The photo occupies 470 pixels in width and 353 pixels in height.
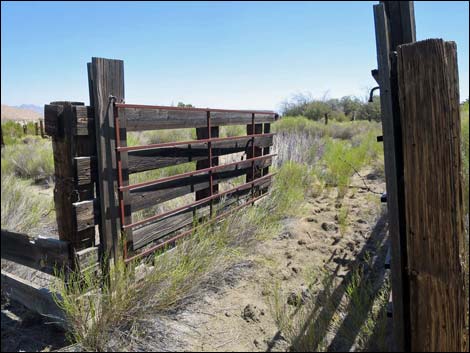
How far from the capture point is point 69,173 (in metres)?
3.68

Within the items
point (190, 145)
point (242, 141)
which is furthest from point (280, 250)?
point (242, 141)

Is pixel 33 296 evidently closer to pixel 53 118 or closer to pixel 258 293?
pixel 53 118

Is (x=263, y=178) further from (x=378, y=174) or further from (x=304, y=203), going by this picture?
(x=378, y=174)

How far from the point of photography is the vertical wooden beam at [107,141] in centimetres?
380

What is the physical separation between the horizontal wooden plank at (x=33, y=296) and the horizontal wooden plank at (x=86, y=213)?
0.67m

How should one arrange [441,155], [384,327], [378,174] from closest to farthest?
[441,155], [384,327], [378,174]

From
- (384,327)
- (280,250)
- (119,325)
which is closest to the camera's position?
(384,327)

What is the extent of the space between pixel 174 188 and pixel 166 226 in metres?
0.51

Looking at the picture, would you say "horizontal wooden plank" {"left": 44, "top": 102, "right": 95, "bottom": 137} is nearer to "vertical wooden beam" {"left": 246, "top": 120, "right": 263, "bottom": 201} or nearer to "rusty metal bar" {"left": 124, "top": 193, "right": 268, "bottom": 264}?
"rusty metal bar" {"left": 124, "top": 193, "right": 268, "bottom": 264}

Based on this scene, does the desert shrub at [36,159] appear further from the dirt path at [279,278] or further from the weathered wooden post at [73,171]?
the dirt path at [279,278]

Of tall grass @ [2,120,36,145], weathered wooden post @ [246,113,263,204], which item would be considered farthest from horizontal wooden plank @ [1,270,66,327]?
weathered wooden post @ [246,113,263,204]

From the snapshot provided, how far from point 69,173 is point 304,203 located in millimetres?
5218

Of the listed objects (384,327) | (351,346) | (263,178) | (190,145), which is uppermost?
(190,145)

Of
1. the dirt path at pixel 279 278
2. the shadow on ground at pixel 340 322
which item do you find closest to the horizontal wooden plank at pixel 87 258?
the dirt path at pixel 279 278
